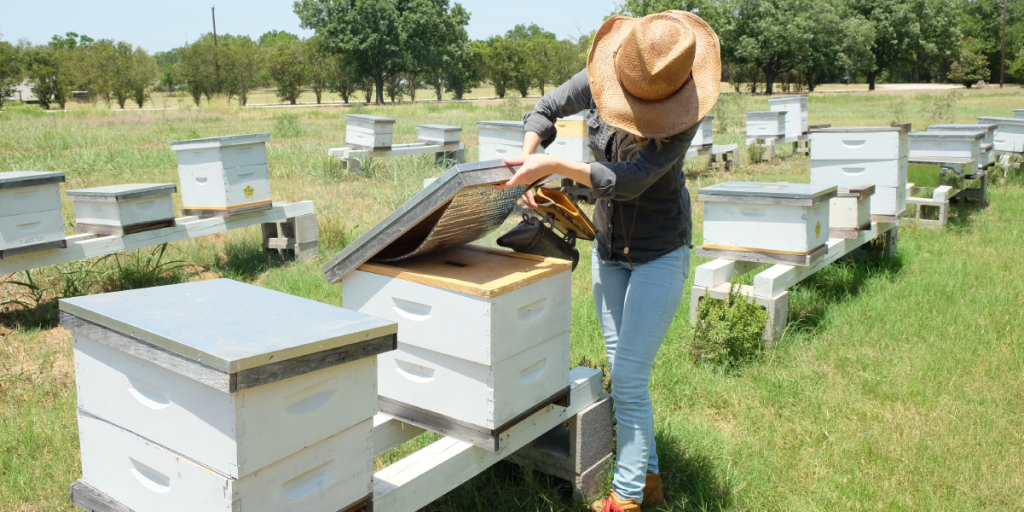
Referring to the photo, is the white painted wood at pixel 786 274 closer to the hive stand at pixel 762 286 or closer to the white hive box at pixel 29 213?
the hive stand at pixel 762 286

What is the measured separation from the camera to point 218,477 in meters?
1.45

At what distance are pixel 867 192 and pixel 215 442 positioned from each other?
4713 millimetres

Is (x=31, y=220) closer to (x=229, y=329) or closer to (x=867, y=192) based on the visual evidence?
(x=229, y=329)

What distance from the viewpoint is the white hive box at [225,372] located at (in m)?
1.43

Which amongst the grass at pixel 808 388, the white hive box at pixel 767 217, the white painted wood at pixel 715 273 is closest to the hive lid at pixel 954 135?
the grass at pixel 808 388

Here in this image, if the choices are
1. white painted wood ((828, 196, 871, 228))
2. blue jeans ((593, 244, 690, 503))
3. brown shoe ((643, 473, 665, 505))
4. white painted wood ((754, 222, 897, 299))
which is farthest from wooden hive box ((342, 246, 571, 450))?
white painted wood ((828, 196, 871, 228))

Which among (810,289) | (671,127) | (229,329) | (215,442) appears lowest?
(810,289)

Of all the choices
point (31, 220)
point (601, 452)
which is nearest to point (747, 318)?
point (601, 452)

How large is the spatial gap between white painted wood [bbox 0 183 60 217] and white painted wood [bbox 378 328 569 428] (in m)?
2.96

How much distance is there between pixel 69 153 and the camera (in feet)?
35.6

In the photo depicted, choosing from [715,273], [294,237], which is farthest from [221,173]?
[715,273]

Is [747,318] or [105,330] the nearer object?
[105,330]

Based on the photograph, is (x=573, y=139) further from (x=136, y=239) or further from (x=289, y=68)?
(x=289, y=68)

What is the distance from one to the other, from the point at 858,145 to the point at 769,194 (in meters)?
1.84
